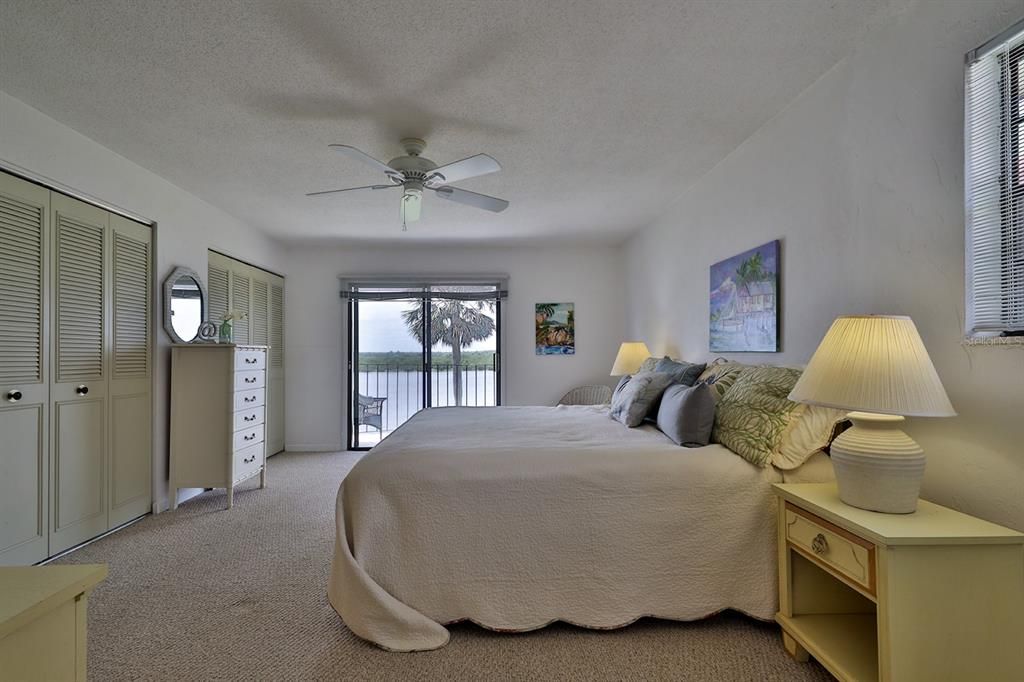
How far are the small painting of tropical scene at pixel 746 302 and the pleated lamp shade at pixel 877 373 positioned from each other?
101cm

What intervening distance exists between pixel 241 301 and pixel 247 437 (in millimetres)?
1397

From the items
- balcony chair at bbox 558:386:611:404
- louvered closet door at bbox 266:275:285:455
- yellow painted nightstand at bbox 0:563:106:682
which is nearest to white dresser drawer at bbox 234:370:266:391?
louvered closet door at bbox 266:275:285:455

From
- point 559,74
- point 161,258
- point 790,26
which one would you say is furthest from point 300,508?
point 790,26

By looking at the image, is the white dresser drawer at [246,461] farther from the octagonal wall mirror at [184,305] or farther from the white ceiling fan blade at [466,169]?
the white ceiling fan blade at [466,169]

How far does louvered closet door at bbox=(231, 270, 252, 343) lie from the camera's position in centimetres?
434

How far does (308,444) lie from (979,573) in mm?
5521

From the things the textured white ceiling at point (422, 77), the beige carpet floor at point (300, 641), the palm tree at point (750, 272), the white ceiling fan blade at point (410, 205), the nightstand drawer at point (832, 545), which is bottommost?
the beige carpet floor at point (300, 641)

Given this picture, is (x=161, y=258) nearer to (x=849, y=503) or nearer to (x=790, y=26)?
(x=790, y=26)

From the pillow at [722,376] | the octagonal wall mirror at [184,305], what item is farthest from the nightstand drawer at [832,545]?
the octagonal wall mirror at [184,305]

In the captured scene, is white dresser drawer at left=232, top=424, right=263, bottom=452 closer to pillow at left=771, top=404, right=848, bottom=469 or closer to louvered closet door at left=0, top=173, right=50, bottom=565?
louvered closet door at left=0, top=173, right=50, bottom=565

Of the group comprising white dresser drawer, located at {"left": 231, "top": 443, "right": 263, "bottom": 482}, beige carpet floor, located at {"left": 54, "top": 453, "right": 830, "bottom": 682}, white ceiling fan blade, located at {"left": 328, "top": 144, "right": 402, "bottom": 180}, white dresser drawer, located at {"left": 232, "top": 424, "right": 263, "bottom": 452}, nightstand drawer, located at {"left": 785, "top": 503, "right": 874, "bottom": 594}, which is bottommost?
beige carpet floor, located at {"left": 54, "top": 453, "right": 830, "bottom": 682}

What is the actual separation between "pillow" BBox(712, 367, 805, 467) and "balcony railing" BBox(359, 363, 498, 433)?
3.63m

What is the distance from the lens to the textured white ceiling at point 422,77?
69.2 inches

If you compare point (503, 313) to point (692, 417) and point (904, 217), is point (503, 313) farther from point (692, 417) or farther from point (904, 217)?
point (904, 217)
